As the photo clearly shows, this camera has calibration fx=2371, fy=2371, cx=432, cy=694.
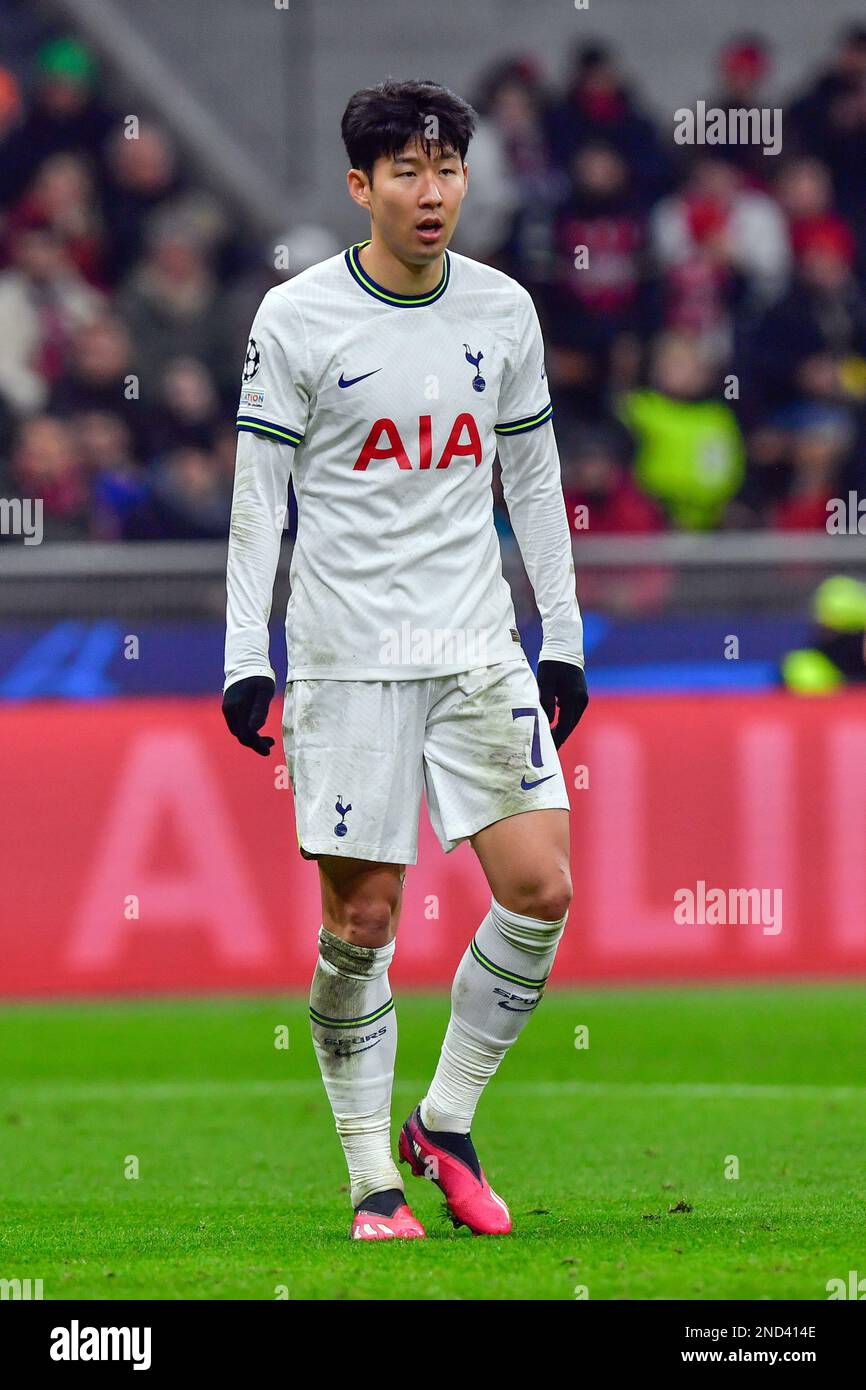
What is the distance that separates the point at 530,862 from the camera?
16.5 ft

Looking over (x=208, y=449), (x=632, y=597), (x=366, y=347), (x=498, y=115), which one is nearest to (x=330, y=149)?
(x=498, y=115)

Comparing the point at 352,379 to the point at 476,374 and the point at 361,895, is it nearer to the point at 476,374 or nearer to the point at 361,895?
the point at 476,374

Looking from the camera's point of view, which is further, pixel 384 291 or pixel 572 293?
pixel 572 293

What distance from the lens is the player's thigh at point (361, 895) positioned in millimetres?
5141

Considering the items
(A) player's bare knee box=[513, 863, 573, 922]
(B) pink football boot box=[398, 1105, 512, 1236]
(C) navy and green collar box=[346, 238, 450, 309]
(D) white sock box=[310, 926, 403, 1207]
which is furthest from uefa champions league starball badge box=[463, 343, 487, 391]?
(B) pink football boot box=[398, 1105, 512, 1236]

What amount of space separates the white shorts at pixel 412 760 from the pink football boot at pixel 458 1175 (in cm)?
67

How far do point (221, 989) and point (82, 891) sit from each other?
0.71 m

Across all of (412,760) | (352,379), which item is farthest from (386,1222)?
(352,379)

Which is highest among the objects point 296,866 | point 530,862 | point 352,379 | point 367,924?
point 352,379

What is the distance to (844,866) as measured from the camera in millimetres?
9977

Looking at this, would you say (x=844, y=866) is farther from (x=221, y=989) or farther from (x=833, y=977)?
(x=221, y=989)

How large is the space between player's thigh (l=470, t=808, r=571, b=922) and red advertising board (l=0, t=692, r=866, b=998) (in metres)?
4.74

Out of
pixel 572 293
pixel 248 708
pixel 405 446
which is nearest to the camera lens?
pixel 248 708

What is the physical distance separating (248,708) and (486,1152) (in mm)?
2263
